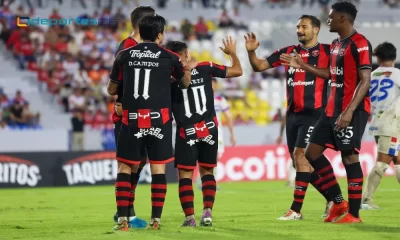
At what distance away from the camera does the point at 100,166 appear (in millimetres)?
22062

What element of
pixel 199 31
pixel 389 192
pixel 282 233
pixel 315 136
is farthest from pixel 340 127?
pixel 199 31

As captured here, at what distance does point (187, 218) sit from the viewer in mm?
9727

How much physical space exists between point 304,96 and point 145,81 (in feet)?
8.93

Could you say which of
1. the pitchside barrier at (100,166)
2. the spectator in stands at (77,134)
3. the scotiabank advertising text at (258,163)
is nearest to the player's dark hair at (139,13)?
the pitchside barrier at (100,166)

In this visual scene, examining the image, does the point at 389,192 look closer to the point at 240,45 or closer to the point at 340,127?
the point at 340,127

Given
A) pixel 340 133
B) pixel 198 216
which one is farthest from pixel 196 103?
pixel 198 216

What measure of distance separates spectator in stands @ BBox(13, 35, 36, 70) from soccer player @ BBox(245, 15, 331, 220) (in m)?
19.1

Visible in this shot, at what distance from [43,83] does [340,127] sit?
2006 cm

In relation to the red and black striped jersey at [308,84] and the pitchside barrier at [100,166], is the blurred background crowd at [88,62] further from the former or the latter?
the red and black striped jersey at [308,84]

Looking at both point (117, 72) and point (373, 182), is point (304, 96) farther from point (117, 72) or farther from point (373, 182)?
point (117, 72)

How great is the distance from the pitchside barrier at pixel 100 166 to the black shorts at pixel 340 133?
1206 cm

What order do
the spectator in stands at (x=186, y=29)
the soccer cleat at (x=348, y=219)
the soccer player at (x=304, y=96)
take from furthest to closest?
1. the spectator in stands at (x=186, y=29)
2. the soccer player at (x=304, y=96)
3. the soccer cleat at (x=348, y=219)

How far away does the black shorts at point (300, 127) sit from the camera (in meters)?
10.9

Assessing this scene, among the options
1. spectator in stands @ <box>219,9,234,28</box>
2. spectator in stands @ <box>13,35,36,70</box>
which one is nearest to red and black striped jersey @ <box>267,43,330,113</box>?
spectator in stands @ <box>13,35,36,70</box>
